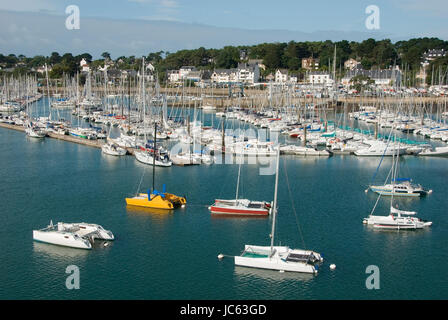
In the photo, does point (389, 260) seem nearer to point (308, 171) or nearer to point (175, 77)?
point (308, 171)

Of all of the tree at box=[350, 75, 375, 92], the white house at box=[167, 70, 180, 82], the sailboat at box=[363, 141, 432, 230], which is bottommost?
the sailboat at box=[363, 141, 432, 230]

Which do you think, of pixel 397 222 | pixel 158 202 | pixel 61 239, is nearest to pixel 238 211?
pixel 158 202

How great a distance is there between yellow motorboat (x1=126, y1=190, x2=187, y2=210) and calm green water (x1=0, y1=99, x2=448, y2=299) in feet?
2.20

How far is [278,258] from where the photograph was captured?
72.3 ft

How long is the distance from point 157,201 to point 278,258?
10.6 meters

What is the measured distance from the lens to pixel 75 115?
252 feet

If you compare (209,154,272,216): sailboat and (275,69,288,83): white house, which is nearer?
(209,154,272,216): sailboat

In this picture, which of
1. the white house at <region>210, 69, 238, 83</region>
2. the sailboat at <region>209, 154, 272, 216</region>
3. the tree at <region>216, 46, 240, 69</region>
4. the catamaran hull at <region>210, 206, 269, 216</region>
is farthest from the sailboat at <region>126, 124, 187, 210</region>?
the tree at <region>216, 46, 240, 69</region>

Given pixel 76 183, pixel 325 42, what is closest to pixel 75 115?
pixel 76 183

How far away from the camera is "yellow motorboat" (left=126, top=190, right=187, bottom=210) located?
30234 millimetres

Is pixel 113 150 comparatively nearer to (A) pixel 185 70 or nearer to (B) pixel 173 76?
(B) pixel 173 76

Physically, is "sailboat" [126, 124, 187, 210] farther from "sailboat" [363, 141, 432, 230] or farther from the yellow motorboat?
"sailboat" [363, 141, 432, 230]

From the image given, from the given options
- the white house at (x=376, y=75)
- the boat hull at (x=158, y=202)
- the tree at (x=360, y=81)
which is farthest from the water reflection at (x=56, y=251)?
the white house at (x=376, y=75)

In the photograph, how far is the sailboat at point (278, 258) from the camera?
21.8 m
